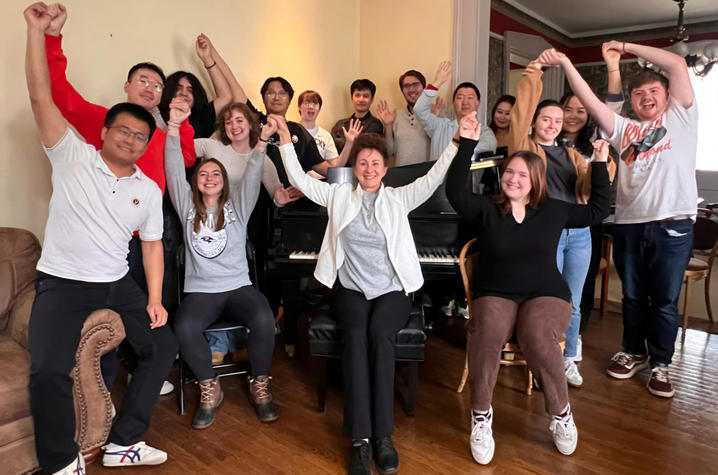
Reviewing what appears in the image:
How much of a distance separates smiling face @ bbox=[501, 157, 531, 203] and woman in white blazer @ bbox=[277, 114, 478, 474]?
26cm

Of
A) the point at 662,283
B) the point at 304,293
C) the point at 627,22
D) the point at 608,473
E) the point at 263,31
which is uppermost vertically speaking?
the point at 627,22

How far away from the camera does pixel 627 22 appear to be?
711cm

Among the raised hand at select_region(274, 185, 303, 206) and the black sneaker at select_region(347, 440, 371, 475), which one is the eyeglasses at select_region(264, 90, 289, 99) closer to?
the raised hand at select_region(274, 185, 303, 206)

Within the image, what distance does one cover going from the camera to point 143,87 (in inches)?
91.4

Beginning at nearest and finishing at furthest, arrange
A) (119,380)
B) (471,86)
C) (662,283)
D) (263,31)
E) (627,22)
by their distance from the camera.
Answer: (662,283), (119,380), (471,86), (263,31), (627,22)

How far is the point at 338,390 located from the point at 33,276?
157 cm

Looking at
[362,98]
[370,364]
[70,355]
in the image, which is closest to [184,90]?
[362,98]

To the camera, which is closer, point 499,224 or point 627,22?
point 499,224

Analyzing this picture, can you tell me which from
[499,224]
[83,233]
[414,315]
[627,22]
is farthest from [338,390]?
[627,22]

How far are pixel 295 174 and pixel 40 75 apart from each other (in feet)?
3.43

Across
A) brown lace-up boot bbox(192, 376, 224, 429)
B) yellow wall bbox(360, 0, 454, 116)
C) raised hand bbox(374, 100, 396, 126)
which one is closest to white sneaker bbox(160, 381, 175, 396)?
brown lace-up boot bbox(192, 376, 224, 429)

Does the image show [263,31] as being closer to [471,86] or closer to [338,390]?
[471,86]

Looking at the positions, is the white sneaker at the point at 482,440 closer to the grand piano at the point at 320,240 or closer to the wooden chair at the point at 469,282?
the wooden chair at the point at 469,282

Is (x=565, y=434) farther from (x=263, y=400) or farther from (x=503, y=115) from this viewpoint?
(x=503, y=115)
